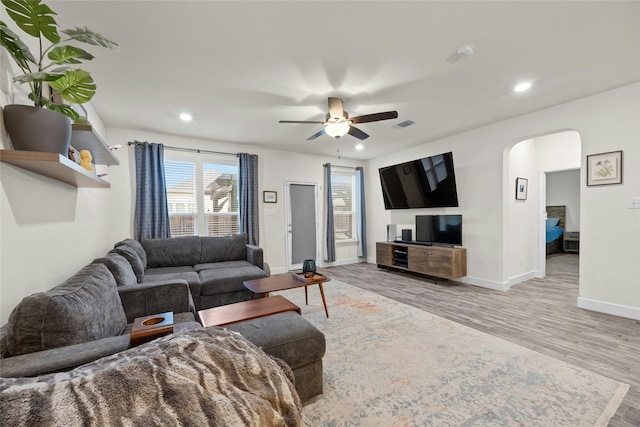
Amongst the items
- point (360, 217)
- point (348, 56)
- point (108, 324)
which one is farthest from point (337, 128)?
point (360, 217)

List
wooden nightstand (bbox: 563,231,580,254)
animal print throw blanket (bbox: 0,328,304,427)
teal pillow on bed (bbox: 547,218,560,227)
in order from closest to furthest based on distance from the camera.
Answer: animal print throw blanket (bbox: 0,328,304,427)
wooden nightstand (bbox: 563,231,580,254)
teal pillow on bed (bbox: 547,218,560,227)

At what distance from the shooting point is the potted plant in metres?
1.15

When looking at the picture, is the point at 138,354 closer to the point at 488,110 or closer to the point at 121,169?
the point at 121,169

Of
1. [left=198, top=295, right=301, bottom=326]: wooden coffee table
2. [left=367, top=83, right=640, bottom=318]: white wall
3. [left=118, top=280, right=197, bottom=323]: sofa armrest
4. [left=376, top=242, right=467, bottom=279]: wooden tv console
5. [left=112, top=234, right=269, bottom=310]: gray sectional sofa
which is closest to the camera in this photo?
[left=198, top=295, right=301, bottom=326]: wooden coffee table

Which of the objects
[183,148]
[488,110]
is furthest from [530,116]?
[183,148]

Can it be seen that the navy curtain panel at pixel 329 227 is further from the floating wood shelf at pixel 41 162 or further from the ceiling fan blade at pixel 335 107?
the floating wood shelf at pixel 41 162

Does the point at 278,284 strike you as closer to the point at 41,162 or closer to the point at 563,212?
the point at 41,162

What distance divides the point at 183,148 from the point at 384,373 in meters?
4.36

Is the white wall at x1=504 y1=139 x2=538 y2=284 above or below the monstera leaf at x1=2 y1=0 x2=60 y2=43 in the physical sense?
below

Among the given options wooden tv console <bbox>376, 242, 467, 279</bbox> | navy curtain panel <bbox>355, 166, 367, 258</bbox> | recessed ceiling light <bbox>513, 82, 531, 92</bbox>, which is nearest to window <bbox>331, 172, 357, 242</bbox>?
navy curtain panel <bbox>355, 166, 367, 258</bbox>

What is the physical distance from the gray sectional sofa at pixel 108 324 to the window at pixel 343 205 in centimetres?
358

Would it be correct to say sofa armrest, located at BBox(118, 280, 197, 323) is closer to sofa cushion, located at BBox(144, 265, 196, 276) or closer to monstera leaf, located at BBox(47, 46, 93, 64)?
sofa cushion, located at BBox(144, 265, 196, 276)

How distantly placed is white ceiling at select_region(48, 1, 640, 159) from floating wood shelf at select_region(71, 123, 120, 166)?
0.75 meters

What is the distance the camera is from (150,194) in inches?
156
